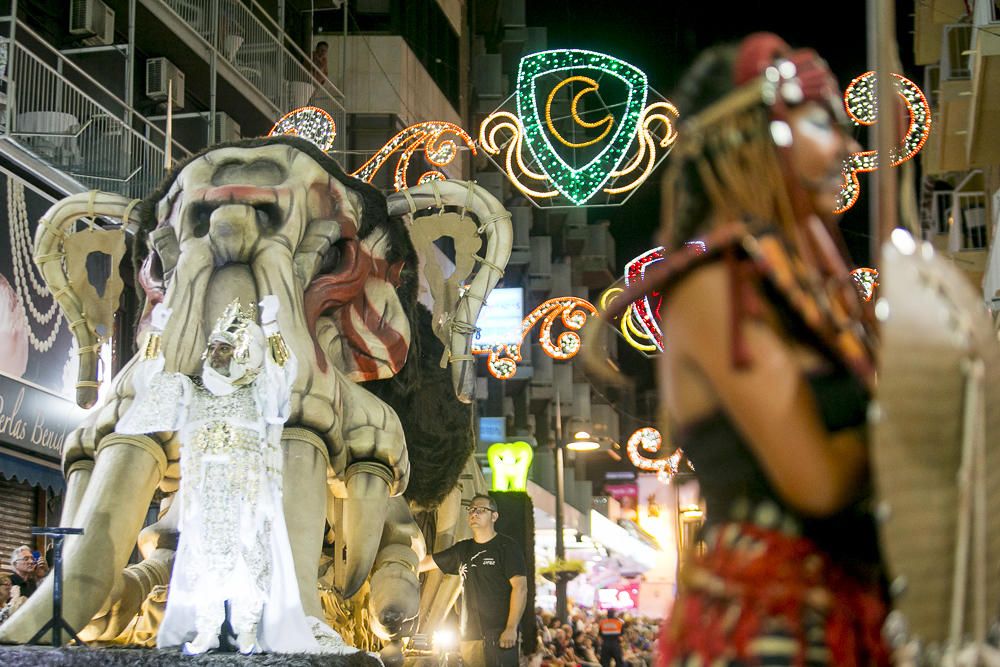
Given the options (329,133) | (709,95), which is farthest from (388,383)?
(709,95)

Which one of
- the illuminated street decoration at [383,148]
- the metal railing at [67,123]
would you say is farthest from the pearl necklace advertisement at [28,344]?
the illuminated street decoration at [383,148]

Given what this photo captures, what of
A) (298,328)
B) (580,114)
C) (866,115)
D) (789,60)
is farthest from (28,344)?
(789,60)

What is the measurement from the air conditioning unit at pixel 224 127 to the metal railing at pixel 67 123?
69.7 inches

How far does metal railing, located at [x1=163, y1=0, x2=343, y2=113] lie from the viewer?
Result: 2011 centimetres

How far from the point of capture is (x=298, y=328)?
28.0ft

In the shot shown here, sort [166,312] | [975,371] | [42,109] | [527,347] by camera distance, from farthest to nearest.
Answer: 1. [527,347]
2. [42,109]
3. [166,312]
4. [975,371]

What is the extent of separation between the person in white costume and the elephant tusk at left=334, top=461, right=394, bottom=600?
0.95m

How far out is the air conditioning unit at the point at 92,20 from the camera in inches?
683

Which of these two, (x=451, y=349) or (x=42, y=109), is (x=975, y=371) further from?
(x=42, y=109)

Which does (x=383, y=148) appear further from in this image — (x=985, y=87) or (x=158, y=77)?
(x=985, y=87)

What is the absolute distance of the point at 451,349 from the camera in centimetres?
960

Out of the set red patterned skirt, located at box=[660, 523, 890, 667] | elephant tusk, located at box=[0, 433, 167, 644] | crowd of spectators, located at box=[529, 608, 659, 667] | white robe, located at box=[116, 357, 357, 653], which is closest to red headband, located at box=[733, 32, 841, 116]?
red patterned skirt, located at box=[660, 523, 890, 667]

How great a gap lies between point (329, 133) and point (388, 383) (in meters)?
2.49

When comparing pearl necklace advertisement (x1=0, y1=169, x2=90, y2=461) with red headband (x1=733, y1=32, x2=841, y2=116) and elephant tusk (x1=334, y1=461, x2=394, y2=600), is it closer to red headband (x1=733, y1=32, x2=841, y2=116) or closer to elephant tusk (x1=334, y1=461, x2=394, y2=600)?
elephant tusk (x1=334, y1=461, x2=394, y2=600)
